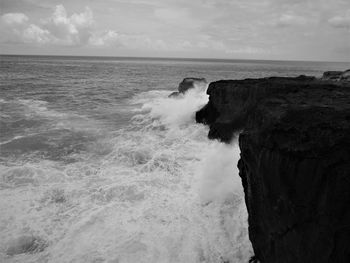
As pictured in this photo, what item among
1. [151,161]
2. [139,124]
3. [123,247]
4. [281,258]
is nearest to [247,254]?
[281,258]

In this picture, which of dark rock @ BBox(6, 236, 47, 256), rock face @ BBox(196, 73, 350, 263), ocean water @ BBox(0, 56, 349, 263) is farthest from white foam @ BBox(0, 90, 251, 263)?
rock face @ BBox(196, 73, 350, 263)

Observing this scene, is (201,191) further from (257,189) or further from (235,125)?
(235,125)

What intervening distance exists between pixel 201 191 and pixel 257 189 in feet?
13.2

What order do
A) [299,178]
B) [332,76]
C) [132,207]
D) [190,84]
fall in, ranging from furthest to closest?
[332,76] → [190,84] → [132,207] → [299,178]

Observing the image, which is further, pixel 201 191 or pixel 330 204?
pixel 201 191

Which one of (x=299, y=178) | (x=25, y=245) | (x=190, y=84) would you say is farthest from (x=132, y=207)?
(x=190, y=84)

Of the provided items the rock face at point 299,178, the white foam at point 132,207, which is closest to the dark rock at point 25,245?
the white foam at point 132,207

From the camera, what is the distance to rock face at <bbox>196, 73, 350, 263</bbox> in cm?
472

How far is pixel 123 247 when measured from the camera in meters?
7.52

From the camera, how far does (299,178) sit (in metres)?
5.07

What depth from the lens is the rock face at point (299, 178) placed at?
4.72m

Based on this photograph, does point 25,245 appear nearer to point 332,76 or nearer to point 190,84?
point 190,84

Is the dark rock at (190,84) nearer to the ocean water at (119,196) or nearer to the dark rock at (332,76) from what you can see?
the ocean water at (119,196)

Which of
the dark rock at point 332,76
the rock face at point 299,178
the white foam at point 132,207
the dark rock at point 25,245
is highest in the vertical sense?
the dark rock at point 332,76
